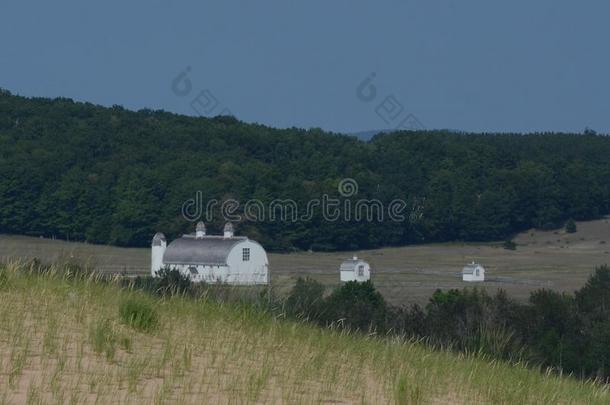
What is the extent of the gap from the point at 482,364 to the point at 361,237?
10599 centimetres

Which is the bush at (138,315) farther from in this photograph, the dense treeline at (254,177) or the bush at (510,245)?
the bush at (510,245)

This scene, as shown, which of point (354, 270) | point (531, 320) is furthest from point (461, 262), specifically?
point (531, 320)

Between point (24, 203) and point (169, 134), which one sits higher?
point (169, 134)

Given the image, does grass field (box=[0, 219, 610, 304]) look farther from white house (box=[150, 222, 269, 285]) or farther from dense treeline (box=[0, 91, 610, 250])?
dense treeline (box=[0, 91, 610, 250])

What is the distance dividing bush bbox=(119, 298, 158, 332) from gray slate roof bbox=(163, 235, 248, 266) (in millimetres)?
63122

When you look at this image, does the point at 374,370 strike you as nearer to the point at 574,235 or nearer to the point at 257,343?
the point at 257,343

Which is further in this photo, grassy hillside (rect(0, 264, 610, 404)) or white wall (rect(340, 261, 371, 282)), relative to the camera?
white wall (rect(340, 261, 371, 282))

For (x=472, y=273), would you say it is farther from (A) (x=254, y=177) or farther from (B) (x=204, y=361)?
(B) (x=204, y=361)

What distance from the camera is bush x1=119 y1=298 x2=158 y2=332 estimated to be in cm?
993

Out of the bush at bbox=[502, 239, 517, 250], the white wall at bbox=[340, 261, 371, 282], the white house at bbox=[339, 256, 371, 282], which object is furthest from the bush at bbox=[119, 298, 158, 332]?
the bush at bbox=[502, 239, 517, 250]

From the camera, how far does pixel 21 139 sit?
119 metres

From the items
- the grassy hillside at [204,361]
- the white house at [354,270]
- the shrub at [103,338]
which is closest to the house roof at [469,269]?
the white house at [354,270]

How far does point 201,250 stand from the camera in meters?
75.5

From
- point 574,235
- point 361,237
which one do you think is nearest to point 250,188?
point 361,237
